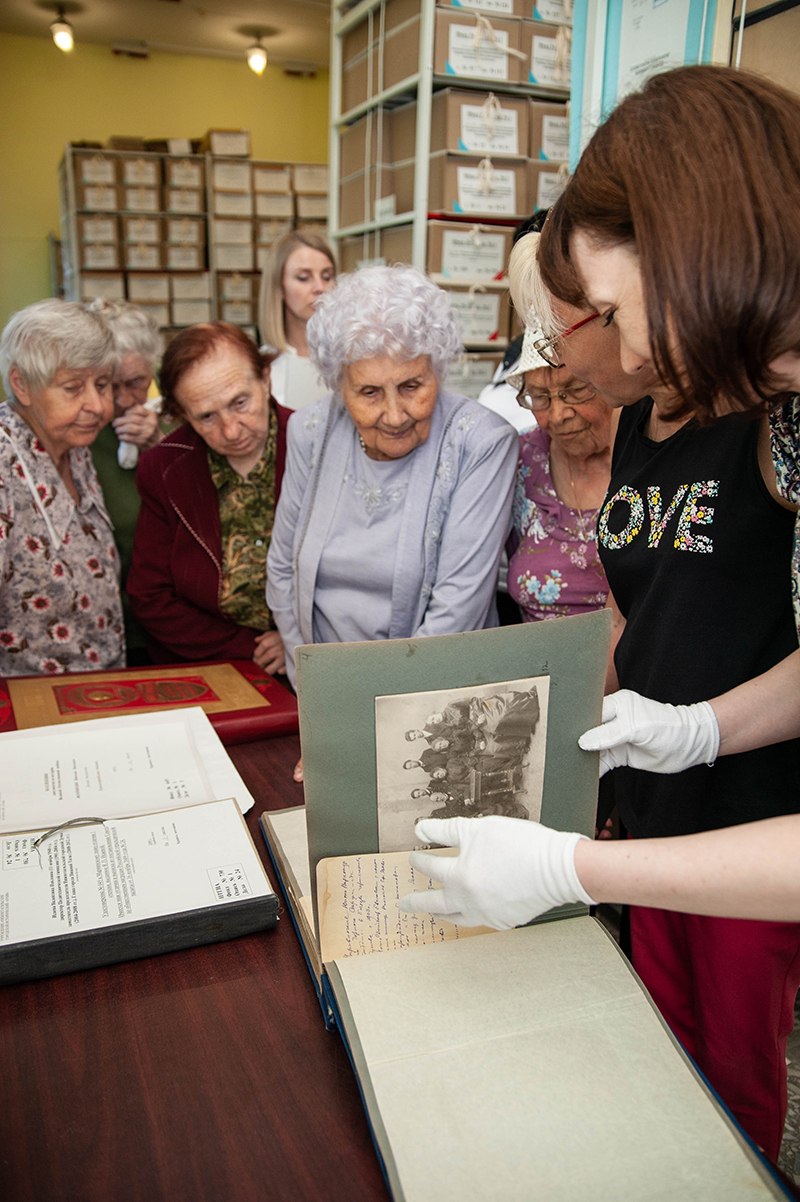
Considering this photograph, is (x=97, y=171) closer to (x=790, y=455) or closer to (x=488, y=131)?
(x=488, y=131)

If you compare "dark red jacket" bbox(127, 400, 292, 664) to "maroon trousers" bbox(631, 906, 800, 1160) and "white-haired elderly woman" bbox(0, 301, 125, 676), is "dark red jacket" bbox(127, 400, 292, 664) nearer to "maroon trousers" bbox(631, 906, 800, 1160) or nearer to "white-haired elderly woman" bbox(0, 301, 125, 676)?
"white-haired elderly woman" bbox(0, 301, 125, 676)

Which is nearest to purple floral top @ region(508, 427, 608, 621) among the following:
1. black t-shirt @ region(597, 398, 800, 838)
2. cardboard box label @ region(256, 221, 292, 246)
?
black t-shirt @ region(597, 398, 800, 838)

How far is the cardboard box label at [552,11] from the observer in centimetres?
293

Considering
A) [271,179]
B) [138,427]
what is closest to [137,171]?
[271,179]

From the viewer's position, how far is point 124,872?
915 mm

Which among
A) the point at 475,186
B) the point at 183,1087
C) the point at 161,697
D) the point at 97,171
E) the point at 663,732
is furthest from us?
the point at 97,171

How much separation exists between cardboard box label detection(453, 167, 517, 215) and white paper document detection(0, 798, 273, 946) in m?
2.64

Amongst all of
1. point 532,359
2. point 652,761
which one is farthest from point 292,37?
point 652,761

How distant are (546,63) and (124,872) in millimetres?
3203

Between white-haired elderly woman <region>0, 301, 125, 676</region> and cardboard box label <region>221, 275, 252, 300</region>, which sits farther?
cardboard box label <region>221, 275, 252, 300</region>

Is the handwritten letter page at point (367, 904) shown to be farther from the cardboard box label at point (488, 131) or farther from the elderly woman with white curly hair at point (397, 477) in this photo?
the cardboard box label at point (488, 131)

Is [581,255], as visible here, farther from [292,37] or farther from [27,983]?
[292,37]

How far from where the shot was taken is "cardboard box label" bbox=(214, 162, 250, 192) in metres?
5.94

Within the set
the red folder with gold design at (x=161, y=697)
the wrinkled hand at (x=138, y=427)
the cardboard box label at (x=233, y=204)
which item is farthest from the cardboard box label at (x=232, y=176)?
the red folder with gold design at (x=161, y=697)
